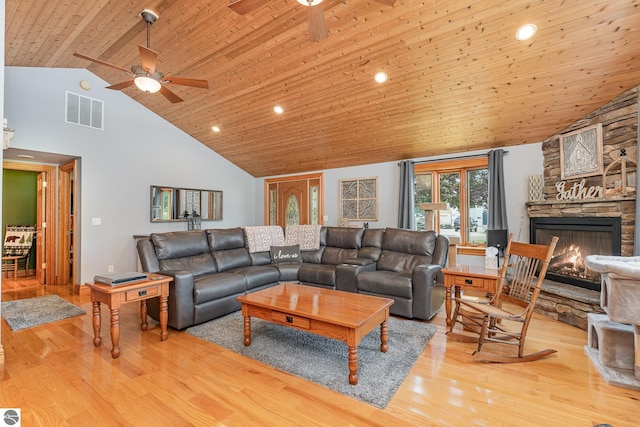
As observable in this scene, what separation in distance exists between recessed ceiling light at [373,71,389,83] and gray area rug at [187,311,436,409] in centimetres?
287

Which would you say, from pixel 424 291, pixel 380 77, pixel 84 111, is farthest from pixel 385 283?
pixel 84 111

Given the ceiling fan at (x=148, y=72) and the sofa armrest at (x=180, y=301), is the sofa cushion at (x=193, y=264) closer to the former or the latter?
the sofa armrest at (x=180, y=301)

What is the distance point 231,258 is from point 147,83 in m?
2.32

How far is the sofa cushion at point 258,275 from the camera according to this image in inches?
147

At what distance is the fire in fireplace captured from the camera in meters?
3.32

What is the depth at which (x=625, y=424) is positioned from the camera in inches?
67.4

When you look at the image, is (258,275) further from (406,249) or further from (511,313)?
(511,313)

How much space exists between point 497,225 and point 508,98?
6.07 ft

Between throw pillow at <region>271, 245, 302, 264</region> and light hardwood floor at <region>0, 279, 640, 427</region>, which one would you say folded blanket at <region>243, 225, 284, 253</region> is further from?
light hardwood floor at <region>0, 279, 640, 427</region>

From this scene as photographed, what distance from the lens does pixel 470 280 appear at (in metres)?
2.94

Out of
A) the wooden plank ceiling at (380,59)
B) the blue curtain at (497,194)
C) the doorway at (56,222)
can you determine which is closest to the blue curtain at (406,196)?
the wooden plank ceiling at (380,59)

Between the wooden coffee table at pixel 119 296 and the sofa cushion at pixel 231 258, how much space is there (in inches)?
42.9

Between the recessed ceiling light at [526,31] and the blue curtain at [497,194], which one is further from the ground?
the recessed ceiling light at [526,31]

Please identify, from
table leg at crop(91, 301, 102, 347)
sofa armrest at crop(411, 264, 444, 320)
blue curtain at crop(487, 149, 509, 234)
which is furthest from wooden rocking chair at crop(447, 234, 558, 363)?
table leg at crop(91, 301, 102, 347)
